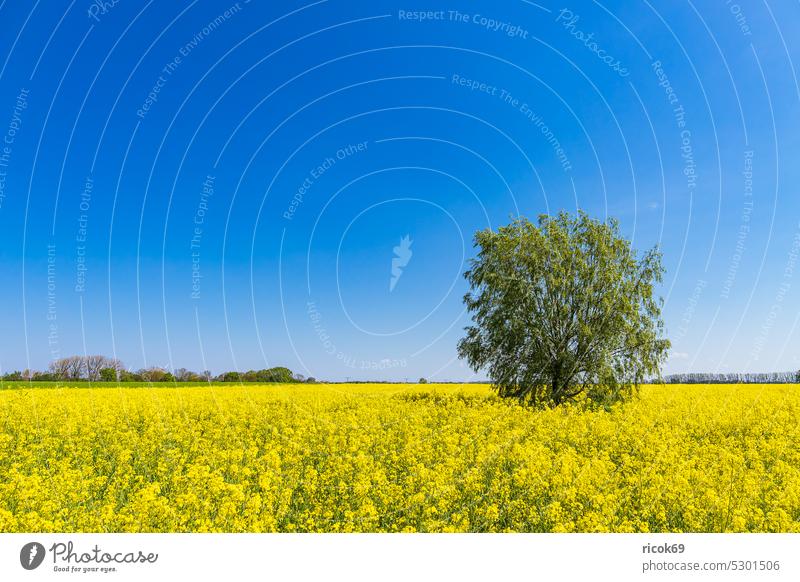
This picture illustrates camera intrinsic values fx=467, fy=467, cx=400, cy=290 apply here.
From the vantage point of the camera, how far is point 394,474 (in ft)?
30.2

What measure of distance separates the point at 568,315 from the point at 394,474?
13438mm

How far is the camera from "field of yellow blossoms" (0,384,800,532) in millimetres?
7047

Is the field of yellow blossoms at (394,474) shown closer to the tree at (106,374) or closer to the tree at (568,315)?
the tree at (568,315)

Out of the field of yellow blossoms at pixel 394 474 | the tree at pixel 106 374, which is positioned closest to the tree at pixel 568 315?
the field of yellow blossoms at pixel 394 474

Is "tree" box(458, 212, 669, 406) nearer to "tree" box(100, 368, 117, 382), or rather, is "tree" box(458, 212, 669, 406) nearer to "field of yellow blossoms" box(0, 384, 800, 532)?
"field of yellow blossoms" box(0, 384, 800, 532)

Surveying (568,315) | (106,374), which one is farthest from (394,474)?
(106,374)

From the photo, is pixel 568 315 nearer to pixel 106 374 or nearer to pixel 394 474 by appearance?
pixel 394 474

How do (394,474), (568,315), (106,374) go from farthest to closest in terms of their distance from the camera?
(106,374) → (568,315) → (394,474)

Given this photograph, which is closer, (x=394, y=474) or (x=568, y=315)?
(x=394, y=474)

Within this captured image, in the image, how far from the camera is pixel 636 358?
21406mm

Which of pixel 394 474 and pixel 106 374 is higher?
pixel 106 374

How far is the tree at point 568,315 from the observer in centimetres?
2044
